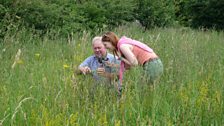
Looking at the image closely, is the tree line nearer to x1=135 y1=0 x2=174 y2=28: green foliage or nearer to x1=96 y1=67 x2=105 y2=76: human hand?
x1=135 y1=0 x2=174 y2=28: green foliage

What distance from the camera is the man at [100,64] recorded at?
4.19 m

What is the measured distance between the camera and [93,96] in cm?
352

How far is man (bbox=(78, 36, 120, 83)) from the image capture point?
13.8ft

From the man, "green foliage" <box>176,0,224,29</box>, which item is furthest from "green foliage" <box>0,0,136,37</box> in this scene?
the man

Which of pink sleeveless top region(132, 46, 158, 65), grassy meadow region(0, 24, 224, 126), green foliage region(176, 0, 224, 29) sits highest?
pink sleeveless top region(132, 46, 158, 65)

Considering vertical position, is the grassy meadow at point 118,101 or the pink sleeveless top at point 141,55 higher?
the pink sleeveless top at point 141,55

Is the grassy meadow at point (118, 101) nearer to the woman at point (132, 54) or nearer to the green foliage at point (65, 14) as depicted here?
the woman at point (132, 54)

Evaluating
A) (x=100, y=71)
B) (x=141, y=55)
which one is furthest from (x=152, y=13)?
(x=100, y=71)

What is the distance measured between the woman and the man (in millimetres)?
101

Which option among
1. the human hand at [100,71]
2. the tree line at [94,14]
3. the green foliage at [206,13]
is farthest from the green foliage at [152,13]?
the human hand at [100,71]

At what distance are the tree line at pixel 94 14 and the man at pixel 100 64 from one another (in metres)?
3.22

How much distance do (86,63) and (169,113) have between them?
5.83 feet

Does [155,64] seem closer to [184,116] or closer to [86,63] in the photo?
[86,63]

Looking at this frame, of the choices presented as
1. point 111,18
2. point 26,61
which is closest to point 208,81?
point 26,61
